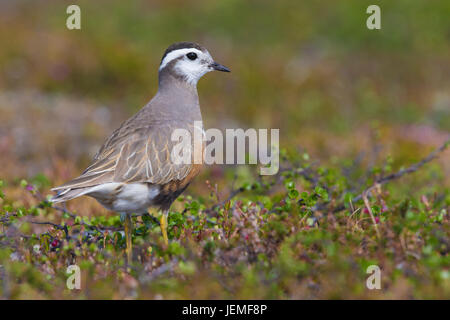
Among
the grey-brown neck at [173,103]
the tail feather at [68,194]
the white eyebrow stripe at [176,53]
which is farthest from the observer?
the white eyebrow stripe at [176,53]

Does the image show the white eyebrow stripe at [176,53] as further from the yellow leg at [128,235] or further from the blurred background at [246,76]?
the blurred background at [246,76]

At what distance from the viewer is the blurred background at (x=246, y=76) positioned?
11547 mm

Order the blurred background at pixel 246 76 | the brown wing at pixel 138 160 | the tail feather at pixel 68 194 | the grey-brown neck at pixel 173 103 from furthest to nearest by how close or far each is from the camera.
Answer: the blurred background at pixel 246 76, the grey-brown neck at pixel 173 103, the brown wing at pixel 138 160, the tail feather at pixel 68 194

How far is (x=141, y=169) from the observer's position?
5824 millimetres

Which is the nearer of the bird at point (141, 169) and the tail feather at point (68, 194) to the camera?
the tail feather at point (68, 194)

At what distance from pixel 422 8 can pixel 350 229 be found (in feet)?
59.2

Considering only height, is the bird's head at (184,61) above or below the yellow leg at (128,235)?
above

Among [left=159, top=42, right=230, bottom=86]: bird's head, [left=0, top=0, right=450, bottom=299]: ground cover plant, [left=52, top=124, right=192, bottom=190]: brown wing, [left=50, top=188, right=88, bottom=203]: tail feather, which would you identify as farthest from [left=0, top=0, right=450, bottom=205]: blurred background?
[left=159, top=42, right=230, bottom=86]: bird's head

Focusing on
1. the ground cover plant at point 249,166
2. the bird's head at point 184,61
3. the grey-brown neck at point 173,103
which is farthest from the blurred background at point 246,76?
the bird's head at point 184,61

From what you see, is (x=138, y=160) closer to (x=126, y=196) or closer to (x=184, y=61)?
(x=126, y=196)

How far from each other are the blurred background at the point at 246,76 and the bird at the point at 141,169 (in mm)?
1791

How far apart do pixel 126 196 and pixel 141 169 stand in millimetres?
301
